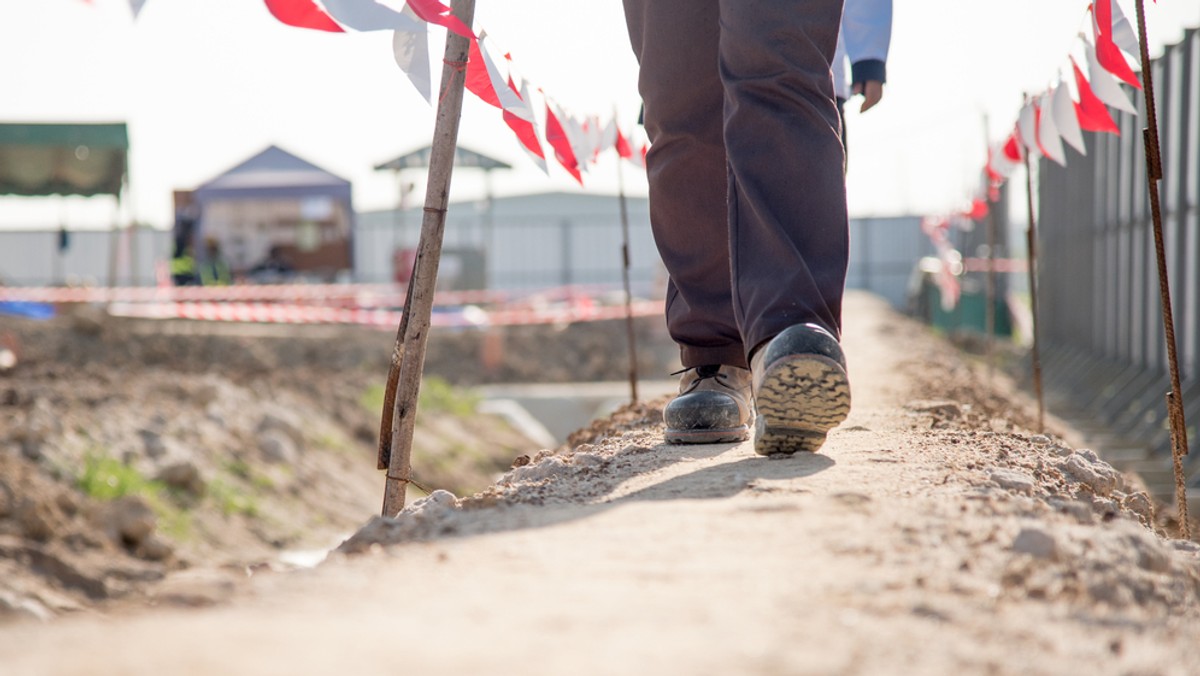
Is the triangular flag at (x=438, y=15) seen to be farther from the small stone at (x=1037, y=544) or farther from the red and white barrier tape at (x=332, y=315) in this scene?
Result: the red and white barrier tape at (x=332, y=315)

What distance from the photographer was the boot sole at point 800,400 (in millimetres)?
2432

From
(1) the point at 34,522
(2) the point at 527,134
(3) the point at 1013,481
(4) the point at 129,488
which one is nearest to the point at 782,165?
(3) the point at 1013,481

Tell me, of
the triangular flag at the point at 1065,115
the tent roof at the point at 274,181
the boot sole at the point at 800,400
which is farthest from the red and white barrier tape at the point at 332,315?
the boot sole at the point at 800,400

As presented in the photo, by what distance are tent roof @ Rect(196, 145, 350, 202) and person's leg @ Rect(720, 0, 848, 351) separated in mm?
19633

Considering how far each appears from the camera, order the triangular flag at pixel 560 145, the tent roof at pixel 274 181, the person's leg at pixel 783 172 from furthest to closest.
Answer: the tent roof at pixel 274 181 → the triangular flag at pixel 560 145 → the person's leg at pixel 783 172

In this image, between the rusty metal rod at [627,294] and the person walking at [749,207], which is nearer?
the person walking at [749,207]

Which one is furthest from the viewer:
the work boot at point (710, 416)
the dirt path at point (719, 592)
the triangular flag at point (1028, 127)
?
the triangular flag at point (1028, 127)

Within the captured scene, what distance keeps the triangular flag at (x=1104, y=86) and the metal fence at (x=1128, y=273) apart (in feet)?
8.61

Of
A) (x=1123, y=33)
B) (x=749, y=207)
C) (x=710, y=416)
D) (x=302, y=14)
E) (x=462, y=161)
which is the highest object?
(x=462, y=161)

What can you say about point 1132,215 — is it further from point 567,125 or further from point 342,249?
point 342,249

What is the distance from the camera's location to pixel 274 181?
22.5m

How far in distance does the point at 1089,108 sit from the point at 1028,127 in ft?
2.48

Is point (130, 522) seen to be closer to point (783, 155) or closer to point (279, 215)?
point (783, 155)

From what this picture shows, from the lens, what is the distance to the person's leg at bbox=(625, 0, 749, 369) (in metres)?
3.00
